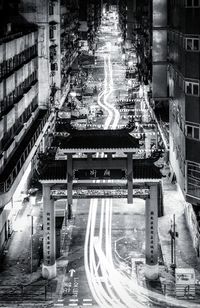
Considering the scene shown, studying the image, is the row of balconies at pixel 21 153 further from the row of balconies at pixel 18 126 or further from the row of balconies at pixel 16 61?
the row of balconies at pixel 16 61

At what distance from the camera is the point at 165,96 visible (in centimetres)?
5128

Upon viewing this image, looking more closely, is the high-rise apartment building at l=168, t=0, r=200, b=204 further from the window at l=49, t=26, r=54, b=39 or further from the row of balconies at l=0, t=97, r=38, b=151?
the window at l=49, t=26, r=54, b=39

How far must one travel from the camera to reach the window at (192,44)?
3753cm

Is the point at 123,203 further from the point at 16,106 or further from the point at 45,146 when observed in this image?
the point at 45,146

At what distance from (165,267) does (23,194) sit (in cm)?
1954

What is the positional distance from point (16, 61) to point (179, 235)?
21250mm

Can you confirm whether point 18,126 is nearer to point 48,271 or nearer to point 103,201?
point 103,201

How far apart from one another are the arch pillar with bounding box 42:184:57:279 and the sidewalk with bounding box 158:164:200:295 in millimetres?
7684

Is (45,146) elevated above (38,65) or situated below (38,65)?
below

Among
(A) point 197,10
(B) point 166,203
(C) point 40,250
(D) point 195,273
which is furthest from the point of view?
(B) point 166,203

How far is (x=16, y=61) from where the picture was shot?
55.1 meters

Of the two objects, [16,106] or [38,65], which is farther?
[38,65]

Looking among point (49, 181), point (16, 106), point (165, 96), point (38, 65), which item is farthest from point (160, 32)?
point (38, 65)

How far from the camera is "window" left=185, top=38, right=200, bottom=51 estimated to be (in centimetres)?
3753
